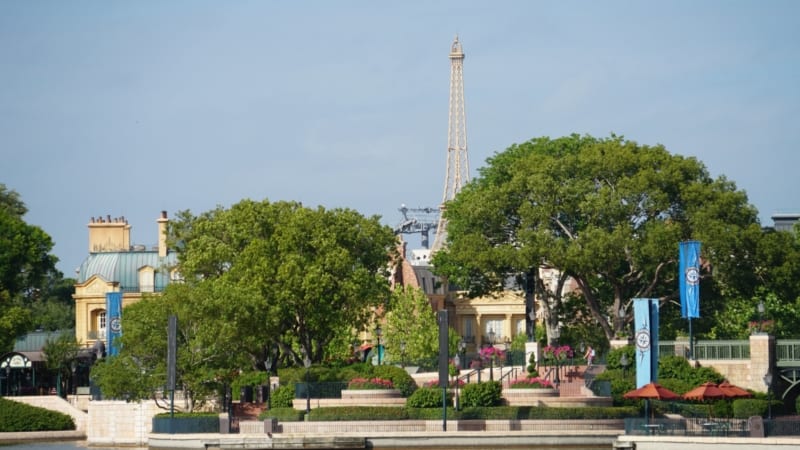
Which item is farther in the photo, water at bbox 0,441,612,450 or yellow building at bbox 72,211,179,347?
yellow building at bbox 72,211,179,347

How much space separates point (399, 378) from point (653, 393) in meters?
14.9

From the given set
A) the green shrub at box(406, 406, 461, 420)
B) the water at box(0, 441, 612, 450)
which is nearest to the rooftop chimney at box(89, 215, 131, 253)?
the water at box(0, 441, 612, 450)

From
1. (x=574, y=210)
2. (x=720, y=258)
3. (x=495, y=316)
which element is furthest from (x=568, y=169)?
(x=495, y=316)

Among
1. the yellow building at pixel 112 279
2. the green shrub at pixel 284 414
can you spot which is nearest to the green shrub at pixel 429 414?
the green shrub at pixel 284 414

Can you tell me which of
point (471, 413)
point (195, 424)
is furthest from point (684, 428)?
point (195, 424)

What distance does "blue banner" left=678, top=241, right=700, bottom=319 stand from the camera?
93.2 meters

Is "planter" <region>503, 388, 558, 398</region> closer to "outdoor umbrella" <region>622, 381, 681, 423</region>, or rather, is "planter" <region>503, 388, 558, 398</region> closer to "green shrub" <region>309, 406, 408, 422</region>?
"outdoor umbrella" <region>622, 381, 681, 423</region>

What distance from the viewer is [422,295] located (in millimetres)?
128250

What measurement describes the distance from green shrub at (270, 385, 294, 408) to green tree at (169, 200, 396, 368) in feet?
16.2

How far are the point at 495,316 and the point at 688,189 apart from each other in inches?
1866

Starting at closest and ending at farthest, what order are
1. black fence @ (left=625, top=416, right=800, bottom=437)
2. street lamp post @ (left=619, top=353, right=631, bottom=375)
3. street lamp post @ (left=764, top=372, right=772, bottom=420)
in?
1. black fence @ (left=625, top=416, right=800, bottom=437)
2. street lamp post @ (left=764, top=372, right=772, bottom=420)
3. street lamp post @ (left=619, top=353, right=631, bottom=375)

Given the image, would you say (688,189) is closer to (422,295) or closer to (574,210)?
(574,210)

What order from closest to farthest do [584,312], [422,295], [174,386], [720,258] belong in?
[174,386] → [720,258] → [584,312] → [422,295]

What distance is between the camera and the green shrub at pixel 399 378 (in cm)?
8994
